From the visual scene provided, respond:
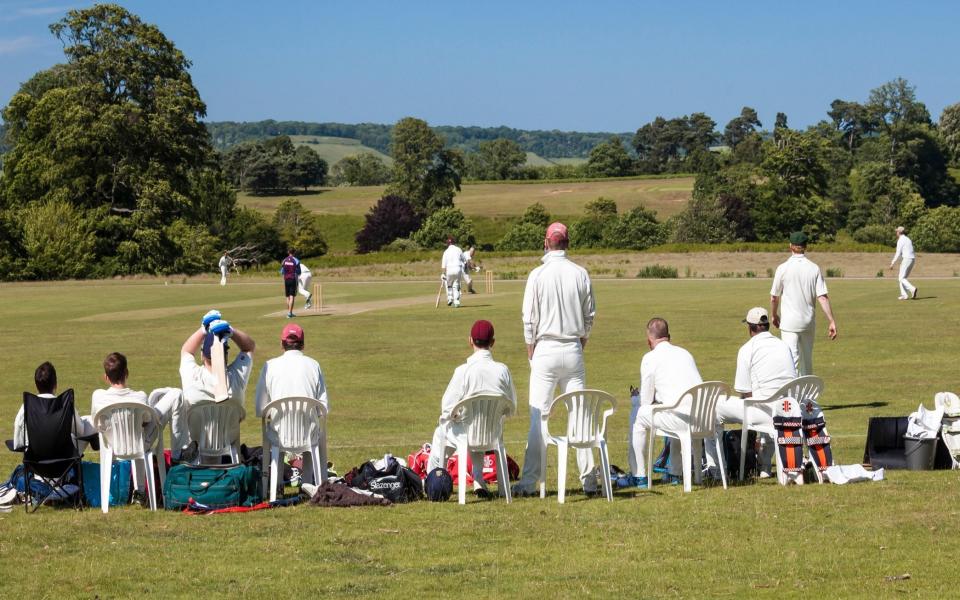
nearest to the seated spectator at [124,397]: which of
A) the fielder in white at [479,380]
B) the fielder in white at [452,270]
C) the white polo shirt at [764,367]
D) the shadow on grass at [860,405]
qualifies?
the fielder in white at [479,380]

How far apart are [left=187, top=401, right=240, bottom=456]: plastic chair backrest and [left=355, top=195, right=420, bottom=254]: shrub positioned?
105 metres

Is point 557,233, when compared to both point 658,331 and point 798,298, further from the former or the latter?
point 798,298

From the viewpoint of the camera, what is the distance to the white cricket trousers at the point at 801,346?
15.3 m

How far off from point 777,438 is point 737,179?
10509cm

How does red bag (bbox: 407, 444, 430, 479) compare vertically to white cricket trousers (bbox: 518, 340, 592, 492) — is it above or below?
Answer: below

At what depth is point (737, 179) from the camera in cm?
11281

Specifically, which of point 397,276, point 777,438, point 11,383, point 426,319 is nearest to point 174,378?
point 11,383

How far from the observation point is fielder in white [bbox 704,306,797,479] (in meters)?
11.2

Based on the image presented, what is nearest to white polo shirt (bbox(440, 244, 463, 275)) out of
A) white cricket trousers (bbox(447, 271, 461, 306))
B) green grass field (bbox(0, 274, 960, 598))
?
white cricket trousers (bbox(447, 271, 461, 306))

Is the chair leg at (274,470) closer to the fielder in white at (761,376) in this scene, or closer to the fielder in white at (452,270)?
the fielder in white at (761,376)

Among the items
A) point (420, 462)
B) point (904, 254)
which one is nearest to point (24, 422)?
point (420, 462)

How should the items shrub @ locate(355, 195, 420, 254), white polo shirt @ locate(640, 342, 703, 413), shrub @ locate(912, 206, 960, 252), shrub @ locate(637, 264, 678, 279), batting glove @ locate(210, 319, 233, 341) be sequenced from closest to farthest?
batting glove @ locate(210, 319, 233, 341), white polo shirt @ locate(640, 342, 703, 413), shrub @ locate(637, 264, 678, 279), shrub @ locate(912, 206, 960, 252), shrub @ locate(355, 195, 420, 254)

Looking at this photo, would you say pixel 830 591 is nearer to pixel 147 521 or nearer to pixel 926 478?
pixel 926 478

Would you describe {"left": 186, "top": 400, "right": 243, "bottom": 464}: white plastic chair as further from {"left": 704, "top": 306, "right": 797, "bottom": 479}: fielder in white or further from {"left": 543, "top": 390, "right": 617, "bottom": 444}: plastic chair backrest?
{"left": 704, "top": 306, "right": 797, "bottom": 479}: fielder in white
